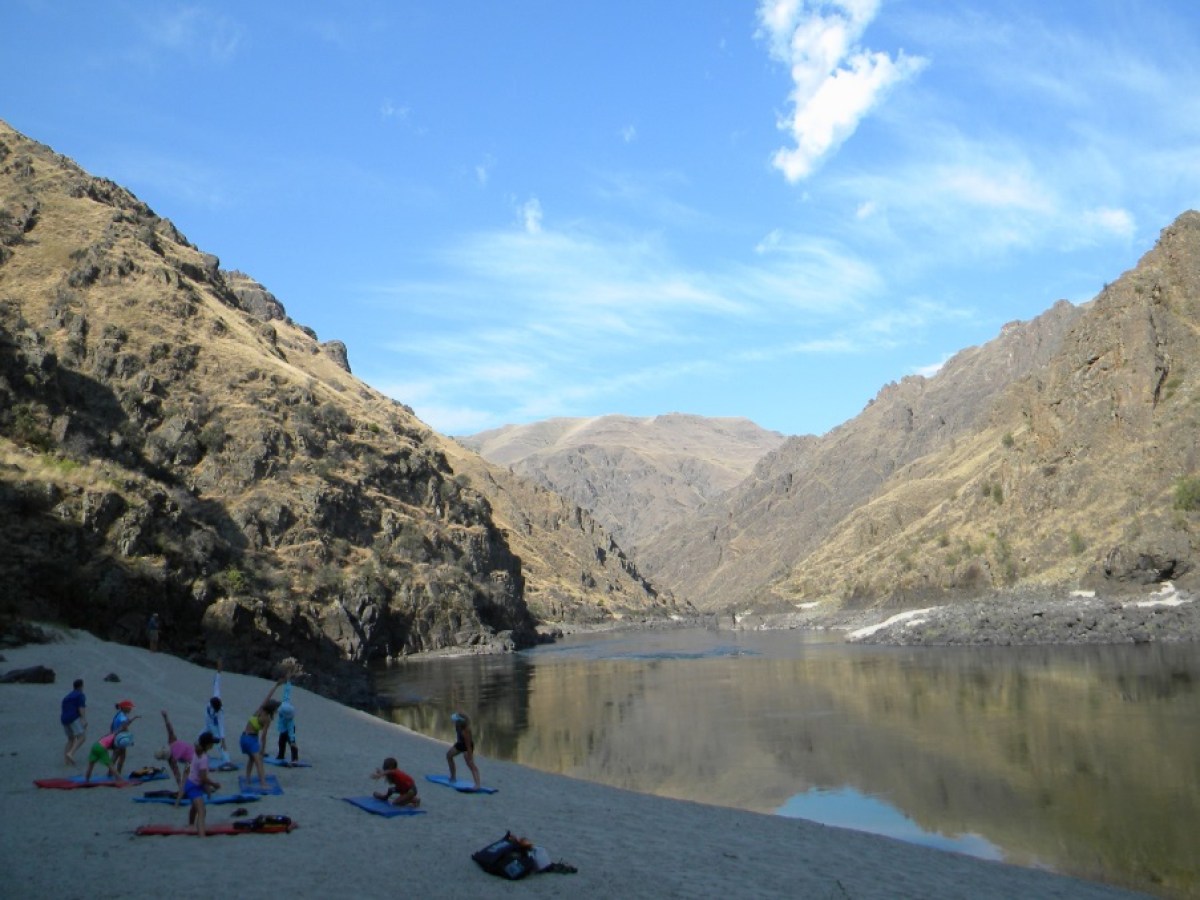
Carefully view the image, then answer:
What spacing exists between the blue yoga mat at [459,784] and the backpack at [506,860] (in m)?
8.11

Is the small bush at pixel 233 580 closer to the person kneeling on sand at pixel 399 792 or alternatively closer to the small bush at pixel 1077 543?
the person kneeling on sand at pixel 399 792

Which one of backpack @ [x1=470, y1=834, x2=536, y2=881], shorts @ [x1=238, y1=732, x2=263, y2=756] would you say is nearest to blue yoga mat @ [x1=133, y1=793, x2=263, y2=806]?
shorts @ [x1=238, y1=732, x2=263, y2=756]

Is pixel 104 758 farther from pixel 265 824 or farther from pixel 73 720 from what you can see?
pixel 265 824

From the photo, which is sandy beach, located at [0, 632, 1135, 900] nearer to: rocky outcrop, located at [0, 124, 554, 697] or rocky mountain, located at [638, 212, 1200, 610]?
rocky outcrop, located at [0, 124, 554, 697]

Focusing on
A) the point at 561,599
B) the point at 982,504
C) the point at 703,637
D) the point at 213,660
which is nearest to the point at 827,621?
the point at 703,637

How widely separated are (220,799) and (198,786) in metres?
2.82

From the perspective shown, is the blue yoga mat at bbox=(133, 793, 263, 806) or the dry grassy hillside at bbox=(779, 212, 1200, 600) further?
the dry grassy hillside at bbox=(779, 212, 1200, 600)

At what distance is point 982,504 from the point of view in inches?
4117

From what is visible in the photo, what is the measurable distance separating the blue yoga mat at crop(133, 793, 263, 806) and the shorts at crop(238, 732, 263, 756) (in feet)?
3.03

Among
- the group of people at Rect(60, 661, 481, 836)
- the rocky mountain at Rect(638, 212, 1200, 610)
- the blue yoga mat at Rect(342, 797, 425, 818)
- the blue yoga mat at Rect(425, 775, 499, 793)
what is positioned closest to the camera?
the group of people at Rect(60, 661, 481, 836)

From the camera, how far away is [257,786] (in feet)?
60.6

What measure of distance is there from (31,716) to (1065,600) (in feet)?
223

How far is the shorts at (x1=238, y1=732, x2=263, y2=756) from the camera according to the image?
18.6 meters

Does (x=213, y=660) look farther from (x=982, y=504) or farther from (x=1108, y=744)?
(x=982, y=504)
